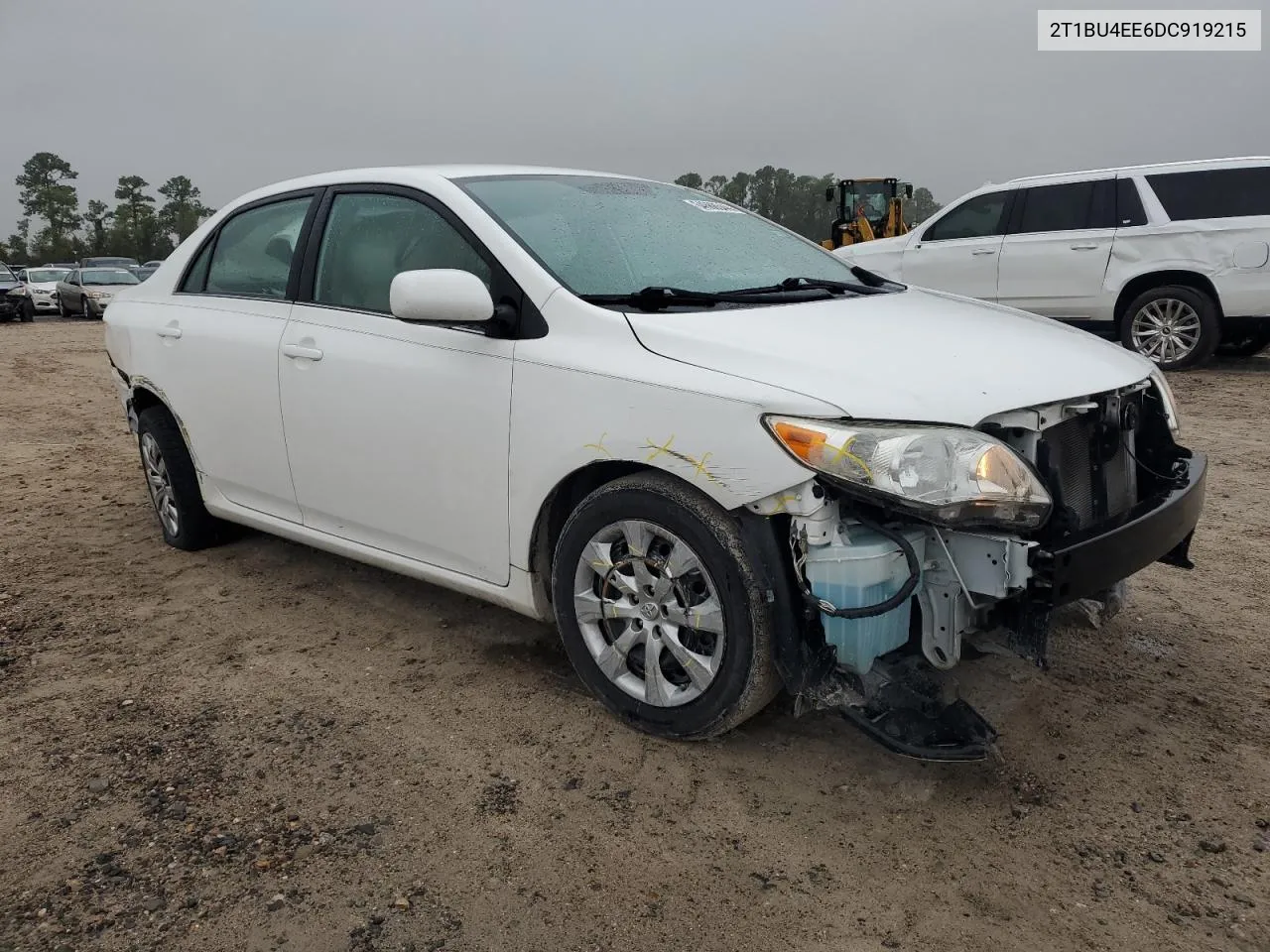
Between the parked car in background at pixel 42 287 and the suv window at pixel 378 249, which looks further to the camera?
the parked car in background at pixel 42 287

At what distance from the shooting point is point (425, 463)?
3.22m

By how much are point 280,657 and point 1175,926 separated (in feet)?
9.26

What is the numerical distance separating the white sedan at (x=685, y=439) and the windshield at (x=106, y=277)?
24625 millimetres

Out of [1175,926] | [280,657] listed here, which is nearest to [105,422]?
[280,657]

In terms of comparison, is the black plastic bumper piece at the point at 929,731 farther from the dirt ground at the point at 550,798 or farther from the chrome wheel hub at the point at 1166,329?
the chrome wheel hub at the point at 1166,329

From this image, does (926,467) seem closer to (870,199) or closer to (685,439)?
(685,439)

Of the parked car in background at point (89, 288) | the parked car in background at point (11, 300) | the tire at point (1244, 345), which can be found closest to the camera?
the tire at point (1244, 345)

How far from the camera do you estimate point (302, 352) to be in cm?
361

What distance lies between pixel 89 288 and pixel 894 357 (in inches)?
1053

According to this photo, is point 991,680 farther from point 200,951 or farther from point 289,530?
point 289,530

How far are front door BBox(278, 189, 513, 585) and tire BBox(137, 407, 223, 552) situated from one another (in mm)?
1058

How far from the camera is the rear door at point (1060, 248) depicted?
9500mm

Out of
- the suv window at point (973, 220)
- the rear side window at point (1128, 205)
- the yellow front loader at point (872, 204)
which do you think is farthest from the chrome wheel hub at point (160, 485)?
the yellow front loader at point (872, 204)

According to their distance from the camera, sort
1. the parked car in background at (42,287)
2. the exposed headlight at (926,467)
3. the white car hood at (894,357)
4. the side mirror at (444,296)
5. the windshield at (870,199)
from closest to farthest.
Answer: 1. the exposed headlight at (926,467)
2. the white car hood at (894,357)
3. the side mirror at (444,296)
4. the windshield at (870,199)
5. the parked car in background at (42,287)
